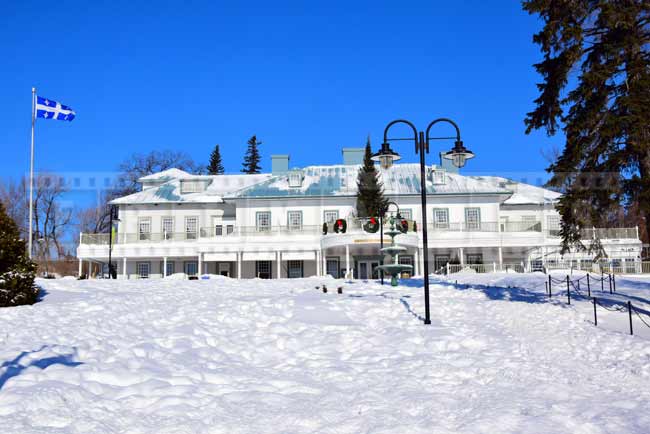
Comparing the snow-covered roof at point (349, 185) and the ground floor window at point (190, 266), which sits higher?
the snow-covered roof at point (349, 185)

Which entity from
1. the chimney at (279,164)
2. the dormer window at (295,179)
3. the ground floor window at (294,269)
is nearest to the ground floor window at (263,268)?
the ground floor window at (294,269)

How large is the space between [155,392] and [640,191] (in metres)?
12.6

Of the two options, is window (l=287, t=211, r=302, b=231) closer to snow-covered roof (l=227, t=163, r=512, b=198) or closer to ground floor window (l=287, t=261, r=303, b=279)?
snow-covered roof (l=227, t=163, r=512, b=198)

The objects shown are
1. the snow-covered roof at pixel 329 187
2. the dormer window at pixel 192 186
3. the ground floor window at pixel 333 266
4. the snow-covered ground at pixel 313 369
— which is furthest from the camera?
the dormer window at pixel 192 186

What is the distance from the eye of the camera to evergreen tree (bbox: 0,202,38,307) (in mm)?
14422

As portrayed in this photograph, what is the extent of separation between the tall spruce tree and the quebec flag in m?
23.0

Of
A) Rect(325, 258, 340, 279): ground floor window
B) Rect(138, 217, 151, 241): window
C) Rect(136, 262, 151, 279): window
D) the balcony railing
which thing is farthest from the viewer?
Rect(138, 217, 151, 241): window

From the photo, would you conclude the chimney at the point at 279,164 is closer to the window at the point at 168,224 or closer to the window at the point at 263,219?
the window at the point at 263,219

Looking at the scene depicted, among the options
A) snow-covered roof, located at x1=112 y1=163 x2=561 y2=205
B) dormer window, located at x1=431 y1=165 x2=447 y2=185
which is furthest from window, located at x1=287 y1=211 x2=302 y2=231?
dormer window, located at x1=431 y1=165 x2=447 y2=185

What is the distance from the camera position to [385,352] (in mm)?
10078

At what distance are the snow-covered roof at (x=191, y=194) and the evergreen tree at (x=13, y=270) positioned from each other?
24.4 meters

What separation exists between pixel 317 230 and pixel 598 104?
2295 cm

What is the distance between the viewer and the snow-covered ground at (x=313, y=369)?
6.10m

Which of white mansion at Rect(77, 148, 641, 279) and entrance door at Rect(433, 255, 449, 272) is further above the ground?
white mansion at Rect(77, 148, 641, 279)
